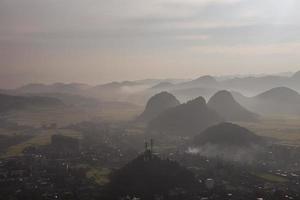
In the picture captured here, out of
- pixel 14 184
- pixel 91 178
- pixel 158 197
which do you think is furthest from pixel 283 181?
pixel 14 184

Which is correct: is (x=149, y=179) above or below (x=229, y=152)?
below

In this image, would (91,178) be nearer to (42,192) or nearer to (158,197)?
(42,192)

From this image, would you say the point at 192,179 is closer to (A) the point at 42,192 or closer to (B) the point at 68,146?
(A) the point at 42,192

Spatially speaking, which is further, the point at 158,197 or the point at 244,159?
the point at 244,159

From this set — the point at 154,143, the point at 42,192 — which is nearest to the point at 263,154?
the point at 154,143

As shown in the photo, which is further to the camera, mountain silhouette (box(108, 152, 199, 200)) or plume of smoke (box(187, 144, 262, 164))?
plume of smoke (box(187, 144, 262, 164))

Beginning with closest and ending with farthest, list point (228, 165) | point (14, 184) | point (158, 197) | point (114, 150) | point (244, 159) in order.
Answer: point (158, 197) < point (14, 184) < point (228, 165) < point (244, 159) < point (114, 150)

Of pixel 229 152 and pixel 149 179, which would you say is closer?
pixel 149 179

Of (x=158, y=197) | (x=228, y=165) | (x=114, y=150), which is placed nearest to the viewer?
(x=158, y=197)

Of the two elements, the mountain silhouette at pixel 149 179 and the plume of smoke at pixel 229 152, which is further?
the plume of smoke at pixel 229 152
